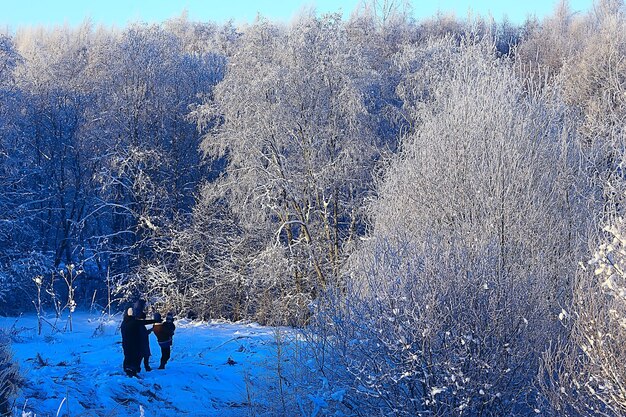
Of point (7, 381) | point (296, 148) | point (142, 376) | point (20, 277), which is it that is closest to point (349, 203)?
point (296, 148)

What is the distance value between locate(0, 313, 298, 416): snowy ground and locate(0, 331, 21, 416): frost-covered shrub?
72 centimetres

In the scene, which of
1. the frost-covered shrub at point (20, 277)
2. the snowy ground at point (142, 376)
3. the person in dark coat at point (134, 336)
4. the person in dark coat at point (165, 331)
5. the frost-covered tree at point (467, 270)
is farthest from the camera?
the frost-covered shrub at point (20, 277)

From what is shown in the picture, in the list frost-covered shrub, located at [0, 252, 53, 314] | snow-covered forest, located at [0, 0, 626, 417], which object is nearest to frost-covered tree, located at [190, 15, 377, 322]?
snow-covered forest, located at [0, 0, 626, 417]

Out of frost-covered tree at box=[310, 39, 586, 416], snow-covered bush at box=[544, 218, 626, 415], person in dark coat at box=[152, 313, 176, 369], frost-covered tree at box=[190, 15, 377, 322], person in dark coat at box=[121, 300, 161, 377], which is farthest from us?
frost-covered tree at box=[190, 15, 377, 322]

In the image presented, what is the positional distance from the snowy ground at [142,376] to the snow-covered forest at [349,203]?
0.75 m

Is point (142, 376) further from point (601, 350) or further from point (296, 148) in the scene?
point (296, 148)

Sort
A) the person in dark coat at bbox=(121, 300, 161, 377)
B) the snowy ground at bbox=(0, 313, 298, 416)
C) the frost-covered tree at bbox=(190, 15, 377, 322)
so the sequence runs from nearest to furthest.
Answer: the snowy ground at bbox=(0, 313, 298, 416), the person in dark coat at bbox=(121, 300, 161, 377), the frost-covered tree at bbox=(190, 15, 377, 322)

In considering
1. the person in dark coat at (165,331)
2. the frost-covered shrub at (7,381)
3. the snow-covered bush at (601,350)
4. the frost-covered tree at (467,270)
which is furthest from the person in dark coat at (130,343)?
the snow-covered bush at (601,350)

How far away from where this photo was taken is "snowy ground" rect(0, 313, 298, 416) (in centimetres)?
1222

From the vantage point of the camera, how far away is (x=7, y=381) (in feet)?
26.8

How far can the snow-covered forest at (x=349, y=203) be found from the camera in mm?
10039

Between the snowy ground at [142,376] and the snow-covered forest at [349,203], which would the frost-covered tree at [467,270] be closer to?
the snow-covered forest at [349,203]

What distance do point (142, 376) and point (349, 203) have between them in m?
10.3

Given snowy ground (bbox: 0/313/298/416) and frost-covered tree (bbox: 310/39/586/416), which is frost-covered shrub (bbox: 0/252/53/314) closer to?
snowy ground (bbox: 0/313/298/416)
